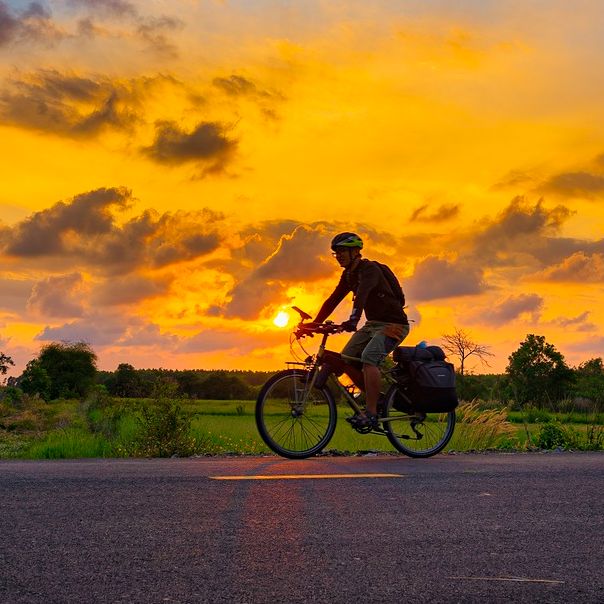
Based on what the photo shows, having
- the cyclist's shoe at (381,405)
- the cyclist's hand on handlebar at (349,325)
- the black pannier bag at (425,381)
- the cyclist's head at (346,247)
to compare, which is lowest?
the cyclist's shoe at (381,405)

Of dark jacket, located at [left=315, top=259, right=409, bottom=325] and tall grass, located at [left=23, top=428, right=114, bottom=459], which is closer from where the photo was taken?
dark jacket, located at [left=315, top=259, right=409, bottom=325]

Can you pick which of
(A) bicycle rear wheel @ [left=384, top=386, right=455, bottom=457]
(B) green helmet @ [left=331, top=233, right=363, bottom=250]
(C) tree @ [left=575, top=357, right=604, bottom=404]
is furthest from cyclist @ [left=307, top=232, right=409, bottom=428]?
(C) tree @ [left=575, top=357, right=604, bottom=404]

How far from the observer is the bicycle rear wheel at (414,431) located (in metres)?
10.4

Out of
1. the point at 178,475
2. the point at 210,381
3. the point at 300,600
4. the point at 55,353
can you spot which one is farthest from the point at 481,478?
the point at 55,353

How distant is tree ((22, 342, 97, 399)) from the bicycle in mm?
58631

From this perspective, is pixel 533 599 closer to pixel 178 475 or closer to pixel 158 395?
pixel 178 475

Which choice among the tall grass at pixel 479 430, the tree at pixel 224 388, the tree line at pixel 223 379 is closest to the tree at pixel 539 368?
the tree line at pixel 223 379

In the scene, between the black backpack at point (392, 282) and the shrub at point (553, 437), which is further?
the shrub at point (553, 437)

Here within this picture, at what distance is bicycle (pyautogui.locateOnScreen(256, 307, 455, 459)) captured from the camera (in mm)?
9953

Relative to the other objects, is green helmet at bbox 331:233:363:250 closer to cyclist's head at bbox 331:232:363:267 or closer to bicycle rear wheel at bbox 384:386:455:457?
cyclist's head at bbox 331:232:363:267

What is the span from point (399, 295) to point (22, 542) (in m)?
6.28

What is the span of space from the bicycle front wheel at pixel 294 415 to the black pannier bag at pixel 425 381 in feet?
3.50

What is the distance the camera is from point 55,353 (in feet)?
230

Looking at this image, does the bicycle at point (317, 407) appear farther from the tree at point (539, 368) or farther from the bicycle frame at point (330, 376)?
the tree at point (539, 368)
